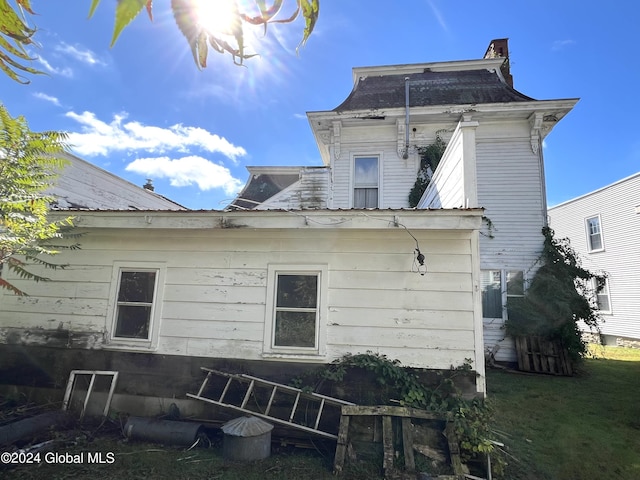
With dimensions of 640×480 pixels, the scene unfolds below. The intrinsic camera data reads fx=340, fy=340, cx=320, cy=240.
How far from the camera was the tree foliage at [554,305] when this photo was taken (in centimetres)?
894

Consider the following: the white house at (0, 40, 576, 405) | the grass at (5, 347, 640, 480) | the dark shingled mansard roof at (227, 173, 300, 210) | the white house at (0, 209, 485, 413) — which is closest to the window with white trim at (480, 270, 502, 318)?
the grass at (5, 347, 640, 480)

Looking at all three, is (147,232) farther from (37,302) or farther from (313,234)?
(313,234)

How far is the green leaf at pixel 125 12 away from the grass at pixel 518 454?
14.4 ft

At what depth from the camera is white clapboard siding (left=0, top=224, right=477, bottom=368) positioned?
185 inches

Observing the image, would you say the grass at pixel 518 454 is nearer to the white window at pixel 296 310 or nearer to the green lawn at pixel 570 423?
the green lawn at pixel 570 423

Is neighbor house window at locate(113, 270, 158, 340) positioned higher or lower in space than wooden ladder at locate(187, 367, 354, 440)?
higher

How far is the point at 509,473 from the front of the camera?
4109mm

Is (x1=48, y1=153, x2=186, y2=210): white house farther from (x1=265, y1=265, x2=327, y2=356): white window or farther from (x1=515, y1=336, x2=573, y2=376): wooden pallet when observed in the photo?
(x1=515, y1=336, x2=573, y2=376): wooden pallet

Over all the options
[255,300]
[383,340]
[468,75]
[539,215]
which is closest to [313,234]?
[255,300]

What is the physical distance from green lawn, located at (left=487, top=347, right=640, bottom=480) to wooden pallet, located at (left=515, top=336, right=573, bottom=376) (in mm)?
336

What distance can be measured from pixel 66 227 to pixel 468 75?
1198 centimetres

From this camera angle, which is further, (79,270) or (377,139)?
(377,139)

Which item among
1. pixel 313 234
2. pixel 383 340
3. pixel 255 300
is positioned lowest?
pixel 383 340

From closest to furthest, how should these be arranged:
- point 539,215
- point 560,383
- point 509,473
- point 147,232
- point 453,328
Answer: point 509,473, point 453,328, point 147,232, point 560,383, point 539,215
